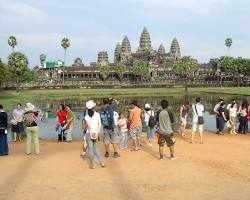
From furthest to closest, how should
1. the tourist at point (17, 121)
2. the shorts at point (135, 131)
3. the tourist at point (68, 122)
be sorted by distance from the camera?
the tourist at point (17, 121) < the tourist at point (68, 122) < the shorts at point (135, 131)

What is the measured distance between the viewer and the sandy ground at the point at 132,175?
991 cm

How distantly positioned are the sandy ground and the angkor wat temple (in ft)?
390

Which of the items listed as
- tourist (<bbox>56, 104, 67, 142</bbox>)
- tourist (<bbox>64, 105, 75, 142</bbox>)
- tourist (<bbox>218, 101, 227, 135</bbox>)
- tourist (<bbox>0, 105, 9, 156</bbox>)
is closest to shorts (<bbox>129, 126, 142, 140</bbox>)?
tourist (<bbox>64, 105, 75, 142</bbox>)

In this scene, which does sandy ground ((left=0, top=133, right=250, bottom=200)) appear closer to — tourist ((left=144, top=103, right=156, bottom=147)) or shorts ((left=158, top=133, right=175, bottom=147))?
shorts ((left=158, top=133, right=175, bottom=147))

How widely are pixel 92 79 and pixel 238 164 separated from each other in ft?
445

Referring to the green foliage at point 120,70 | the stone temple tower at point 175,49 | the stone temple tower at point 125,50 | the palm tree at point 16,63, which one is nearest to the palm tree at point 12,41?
the palm tree at point 16,63

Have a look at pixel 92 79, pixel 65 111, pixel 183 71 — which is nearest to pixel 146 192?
pixel 65 111

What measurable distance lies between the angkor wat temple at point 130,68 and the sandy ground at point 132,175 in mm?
118886

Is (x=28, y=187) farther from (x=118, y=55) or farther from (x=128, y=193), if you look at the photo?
(x=118, y=55)

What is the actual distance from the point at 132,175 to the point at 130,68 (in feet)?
468

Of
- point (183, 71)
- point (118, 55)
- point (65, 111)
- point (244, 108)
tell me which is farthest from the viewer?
point (118, 55)

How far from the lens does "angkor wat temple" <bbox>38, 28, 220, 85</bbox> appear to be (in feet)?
487

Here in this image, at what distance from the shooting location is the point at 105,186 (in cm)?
1058

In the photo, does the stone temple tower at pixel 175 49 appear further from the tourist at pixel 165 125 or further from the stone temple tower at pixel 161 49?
the tourist at pixel 165 125
